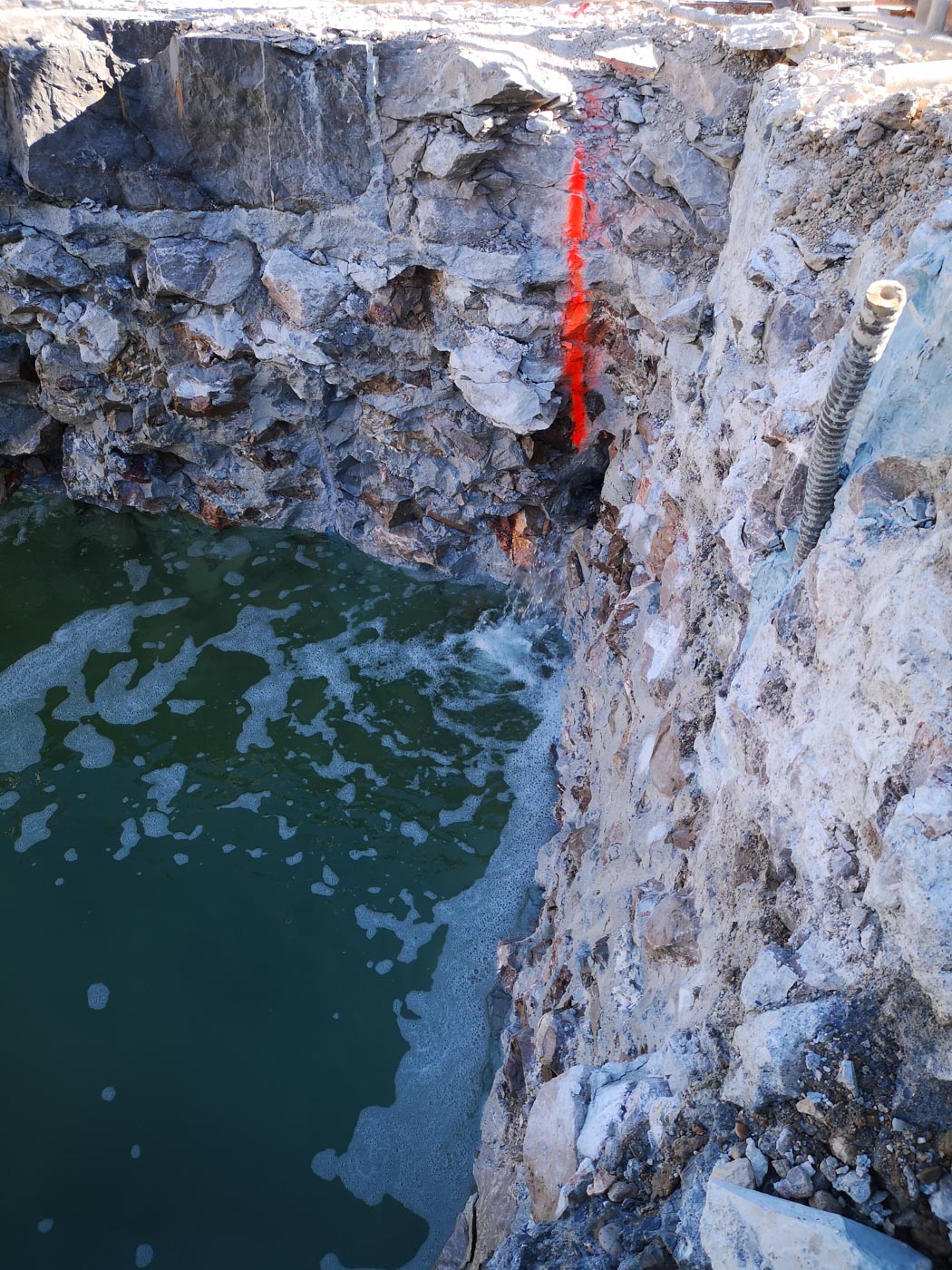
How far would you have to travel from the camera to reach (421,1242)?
176 inches

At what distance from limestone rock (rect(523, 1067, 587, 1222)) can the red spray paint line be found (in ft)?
17.4

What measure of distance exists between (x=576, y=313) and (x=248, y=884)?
15.9 feet

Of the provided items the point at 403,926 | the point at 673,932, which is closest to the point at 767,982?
the point at 673,932

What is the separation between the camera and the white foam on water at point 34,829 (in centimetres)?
616

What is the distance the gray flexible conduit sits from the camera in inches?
77.9

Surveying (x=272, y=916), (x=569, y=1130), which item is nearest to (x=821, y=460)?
(x=569, y=1130)

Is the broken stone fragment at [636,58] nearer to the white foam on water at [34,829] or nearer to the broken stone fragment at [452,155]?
the broken stone fragment at [452,155]

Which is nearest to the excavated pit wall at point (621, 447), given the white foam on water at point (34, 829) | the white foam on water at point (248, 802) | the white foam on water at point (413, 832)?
the white foam on water at point (413, 832)

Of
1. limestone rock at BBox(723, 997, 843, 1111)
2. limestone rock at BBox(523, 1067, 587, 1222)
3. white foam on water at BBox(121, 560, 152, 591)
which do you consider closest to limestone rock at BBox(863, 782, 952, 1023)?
limestone rock at BBox(723, 997, 843, 1111)

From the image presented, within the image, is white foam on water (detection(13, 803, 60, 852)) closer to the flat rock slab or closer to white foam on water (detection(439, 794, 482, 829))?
white foam on water (detection(439, 794, 482, 829))

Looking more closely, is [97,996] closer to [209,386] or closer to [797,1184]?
[797,1184]

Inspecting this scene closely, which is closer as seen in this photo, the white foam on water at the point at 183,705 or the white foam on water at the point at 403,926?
the white foam on water at the point at 403,926

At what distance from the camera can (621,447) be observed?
6777 mm

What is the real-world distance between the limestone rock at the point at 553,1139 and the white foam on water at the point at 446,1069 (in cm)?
224
